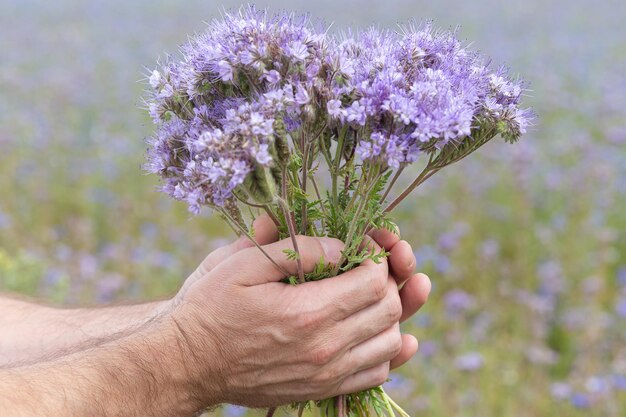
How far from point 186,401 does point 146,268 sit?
9.54ft

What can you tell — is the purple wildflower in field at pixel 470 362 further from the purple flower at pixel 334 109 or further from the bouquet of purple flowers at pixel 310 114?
the purple flower at pixel 334 109

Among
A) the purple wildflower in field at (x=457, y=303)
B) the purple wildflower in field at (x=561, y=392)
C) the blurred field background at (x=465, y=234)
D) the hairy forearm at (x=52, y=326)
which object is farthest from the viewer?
the purple wildflower in field at (x=457, y=303)

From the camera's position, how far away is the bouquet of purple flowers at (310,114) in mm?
1494

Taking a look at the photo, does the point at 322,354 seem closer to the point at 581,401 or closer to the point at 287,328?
the point at 287,328

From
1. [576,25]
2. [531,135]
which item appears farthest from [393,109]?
[576,25]

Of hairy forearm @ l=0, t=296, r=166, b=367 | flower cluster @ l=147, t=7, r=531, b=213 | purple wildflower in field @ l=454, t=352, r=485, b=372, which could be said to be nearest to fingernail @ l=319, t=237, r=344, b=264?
flower cluster @ l=147, t=7, r=531, b=213

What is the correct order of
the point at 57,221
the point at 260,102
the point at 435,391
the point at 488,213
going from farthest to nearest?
the point at 57,221 → the point at 488,213 → the point at 435,391 → the point at 260,102

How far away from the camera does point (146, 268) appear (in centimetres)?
460

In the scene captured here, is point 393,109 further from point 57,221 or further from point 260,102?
point 57,221

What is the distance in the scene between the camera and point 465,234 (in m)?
5.02

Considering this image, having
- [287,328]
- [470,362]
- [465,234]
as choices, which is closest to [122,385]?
[287,328]

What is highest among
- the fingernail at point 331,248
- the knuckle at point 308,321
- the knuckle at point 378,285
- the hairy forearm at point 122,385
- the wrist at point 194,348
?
the fingernail at point 331,248

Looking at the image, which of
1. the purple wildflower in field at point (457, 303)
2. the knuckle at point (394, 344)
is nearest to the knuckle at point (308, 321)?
the knuckle at point (394, 344)

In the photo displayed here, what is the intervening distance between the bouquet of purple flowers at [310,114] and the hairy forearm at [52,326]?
74 centimetres
